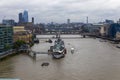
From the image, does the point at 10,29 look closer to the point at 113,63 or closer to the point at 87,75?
the point at 113,63

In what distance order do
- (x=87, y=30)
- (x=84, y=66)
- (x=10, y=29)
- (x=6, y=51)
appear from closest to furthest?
(x=84, y=66), (x=6, y=51), (x=10, y=29), (x=87, y=30)

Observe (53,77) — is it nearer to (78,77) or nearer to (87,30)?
(78,77)

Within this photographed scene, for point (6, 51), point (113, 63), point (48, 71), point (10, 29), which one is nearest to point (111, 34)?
point (10, 29)

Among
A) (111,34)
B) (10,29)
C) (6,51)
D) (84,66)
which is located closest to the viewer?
(84,66)

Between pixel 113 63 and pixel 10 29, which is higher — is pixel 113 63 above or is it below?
below

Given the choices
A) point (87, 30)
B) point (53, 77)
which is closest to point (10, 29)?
point (53, 77)

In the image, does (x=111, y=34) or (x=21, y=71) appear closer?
(x=21, y=71)
